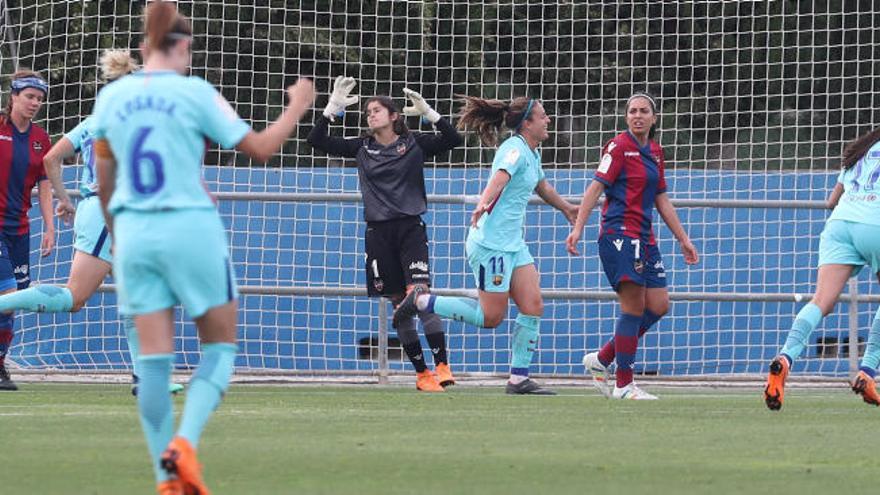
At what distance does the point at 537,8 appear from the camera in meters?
18.8

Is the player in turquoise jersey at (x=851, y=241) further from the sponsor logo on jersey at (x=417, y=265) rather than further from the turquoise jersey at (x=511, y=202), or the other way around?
the sponsor logo on jersey at (x=417, y=265)

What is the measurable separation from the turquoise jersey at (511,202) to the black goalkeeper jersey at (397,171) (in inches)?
33.7

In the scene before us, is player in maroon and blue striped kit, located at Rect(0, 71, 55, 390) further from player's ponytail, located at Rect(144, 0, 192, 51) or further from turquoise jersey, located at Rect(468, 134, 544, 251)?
player's ponytail, located at Rect(144, 0, 192, 51)

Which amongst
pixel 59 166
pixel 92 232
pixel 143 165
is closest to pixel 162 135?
pixel 143 165

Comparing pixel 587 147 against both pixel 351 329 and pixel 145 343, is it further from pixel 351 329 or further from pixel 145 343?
pixel 145 343

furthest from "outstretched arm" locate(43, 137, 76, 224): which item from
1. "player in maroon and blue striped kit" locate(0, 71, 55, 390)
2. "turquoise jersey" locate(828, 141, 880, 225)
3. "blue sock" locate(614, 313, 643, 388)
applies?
"turquoise jersey" locate(828, 141, 880, 225)

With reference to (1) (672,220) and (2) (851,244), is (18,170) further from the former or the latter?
(2) (851,244)

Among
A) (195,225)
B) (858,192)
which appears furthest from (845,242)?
(195,225)

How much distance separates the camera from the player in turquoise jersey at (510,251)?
524 inches

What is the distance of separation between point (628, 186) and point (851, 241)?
5.22 ft

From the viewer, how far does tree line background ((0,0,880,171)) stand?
18219mm

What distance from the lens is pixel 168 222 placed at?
6488 mm

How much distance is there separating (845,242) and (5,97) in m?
10.7

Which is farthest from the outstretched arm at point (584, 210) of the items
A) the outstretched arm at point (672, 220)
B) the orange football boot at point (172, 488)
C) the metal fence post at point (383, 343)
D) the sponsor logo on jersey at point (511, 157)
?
the orange football boot at point (172, 488)
